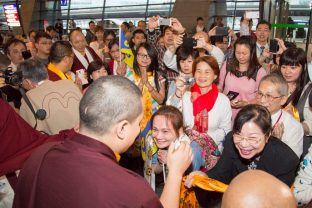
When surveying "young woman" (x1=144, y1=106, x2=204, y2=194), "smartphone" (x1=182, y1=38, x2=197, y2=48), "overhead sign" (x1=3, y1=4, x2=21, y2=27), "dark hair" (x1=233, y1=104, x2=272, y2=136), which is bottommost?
"young woman" (x1=144, y1=106, x2=204, y2=194)

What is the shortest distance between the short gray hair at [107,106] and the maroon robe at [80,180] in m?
0.07

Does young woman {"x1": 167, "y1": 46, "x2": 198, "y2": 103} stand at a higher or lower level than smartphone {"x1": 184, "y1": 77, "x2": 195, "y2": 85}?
higher

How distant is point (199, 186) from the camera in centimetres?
211

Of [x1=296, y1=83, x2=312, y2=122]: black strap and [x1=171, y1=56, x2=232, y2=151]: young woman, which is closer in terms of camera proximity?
[x1=171, y1=56, x2=232, y2=151]: young woman

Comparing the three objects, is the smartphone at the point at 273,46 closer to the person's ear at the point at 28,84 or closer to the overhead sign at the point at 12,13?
the person's ear at the point at 28,84

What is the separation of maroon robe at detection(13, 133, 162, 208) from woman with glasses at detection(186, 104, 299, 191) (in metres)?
1.01

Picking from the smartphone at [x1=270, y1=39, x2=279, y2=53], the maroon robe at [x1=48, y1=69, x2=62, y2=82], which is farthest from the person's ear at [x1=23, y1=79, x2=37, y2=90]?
the smartphone at [x1=270, y1=39, x2=279, y2=53]

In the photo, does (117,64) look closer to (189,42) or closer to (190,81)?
(189,42)

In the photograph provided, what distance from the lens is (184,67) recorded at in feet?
12.2

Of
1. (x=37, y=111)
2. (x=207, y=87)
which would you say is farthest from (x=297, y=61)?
(x=37, y=111)

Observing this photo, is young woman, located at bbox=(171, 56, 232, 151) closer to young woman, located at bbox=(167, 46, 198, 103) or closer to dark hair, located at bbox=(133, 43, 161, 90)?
young woman, located at bbox=(167, 46, 198, 103)

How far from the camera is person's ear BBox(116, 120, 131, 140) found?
1361 mm

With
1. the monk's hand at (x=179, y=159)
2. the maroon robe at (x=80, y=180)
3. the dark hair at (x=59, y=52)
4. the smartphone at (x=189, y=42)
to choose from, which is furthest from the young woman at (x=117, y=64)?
the maroon robe at (x=80, y=180)

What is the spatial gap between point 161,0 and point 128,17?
171 cm
